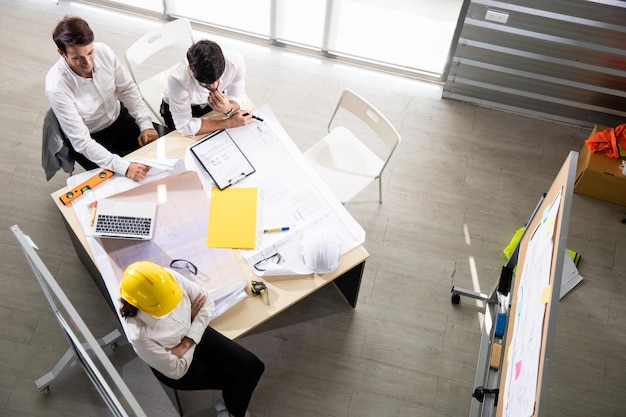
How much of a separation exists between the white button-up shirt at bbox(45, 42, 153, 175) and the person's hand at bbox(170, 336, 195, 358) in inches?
38.4

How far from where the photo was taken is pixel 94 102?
11.0 ft

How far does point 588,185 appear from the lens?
4.16 m

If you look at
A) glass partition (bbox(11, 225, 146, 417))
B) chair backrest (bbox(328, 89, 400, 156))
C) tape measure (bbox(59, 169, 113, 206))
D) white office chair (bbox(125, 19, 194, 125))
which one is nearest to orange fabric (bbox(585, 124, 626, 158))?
chair backrest (bbox(328, 89, 400, 156))

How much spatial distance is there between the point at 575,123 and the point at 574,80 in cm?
40

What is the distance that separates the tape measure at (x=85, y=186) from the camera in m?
3.05

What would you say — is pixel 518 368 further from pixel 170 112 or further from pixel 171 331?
pixel 170 112

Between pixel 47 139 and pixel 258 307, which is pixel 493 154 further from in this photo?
pixel 47 139

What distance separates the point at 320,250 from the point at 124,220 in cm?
99

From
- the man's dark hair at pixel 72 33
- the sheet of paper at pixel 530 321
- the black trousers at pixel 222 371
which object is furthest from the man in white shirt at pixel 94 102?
the sheet of paper at pixel 530 321

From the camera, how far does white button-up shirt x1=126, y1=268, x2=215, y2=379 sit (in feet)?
8.45

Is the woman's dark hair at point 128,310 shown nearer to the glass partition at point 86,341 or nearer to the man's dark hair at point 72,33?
the glass partition at point 86,341

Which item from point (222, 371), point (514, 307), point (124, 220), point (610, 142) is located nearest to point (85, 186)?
point (124, 220)

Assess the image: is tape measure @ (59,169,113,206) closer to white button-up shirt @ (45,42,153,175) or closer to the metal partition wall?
white button-up shirt @ (45,42,153,175)

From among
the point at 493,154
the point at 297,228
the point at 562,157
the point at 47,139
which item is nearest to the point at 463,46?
the point at 493,154
